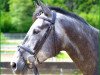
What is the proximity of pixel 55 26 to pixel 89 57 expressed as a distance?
0.38m

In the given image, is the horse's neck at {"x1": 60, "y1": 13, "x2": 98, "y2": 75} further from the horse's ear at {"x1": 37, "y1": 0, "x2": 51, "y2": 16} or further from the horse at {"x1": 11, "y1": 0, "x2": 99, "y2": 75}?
the horse's ear at {"x1": 37, "y1": 0, "x2": 51, "y2": 16}

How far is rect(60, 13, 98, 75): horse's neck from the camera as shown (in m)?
3.37

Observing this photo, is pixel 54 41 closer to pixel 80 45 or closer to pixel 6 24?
pixel 80 45

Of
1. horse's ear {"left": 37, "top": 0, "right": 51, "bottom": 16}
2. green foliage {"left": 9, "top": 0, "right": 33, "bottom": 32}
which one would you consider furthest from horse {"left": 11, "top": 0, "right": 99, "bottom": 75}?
green foliage {"left": 9, "top": 0, "right": 33, "bottom": 32}

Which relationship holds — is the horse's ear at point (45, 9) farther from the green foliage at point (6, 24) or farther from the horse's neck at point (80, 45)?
the green foliage at point (6, 24)

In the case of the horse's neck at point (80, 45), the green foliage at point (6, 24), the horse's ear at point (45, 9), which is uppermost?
the horse's ear at point (45, 9)

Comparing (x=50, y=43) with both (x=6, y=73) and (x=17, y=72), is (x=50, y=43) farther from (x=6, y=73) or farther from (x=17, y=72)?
(x=6, y=73)

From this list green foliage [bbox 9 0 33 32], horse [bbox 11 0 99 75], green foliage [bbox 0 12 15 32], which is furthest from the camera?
green foliage [bbox 0 12 15 32]

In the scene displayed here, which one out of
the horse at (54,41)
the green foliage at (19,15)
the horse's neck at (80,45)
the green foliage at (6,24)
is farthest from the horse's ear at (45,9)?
the green foliage at (6,24)

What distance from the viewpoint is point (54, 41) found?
3.32 meters

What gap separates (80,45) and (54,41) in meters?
0.23

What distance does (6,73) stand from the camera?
10.7m


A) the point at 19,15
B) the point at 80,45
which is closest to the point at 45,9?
the point at 80,45

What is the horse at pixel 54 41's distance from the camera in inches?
130
